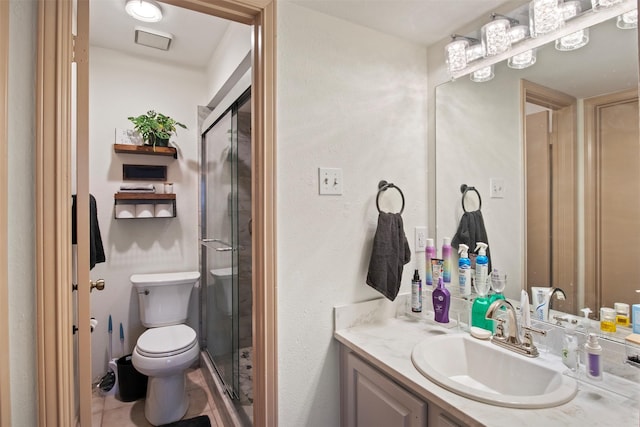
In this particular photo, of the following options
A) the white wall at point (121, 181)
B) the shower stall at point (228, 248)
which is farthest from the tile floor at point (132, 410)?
the white wall at point (121, 181)

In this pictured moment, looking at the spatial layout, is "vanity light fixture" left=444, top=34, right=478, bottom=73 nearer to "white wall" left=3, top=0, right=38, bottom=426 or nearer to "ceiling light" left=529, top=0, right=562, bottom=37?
"ceiling light" left=529, top=0, right=562, bottom=37

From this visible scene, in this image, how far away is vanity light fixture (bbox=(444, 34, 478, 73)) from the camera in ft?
4.80

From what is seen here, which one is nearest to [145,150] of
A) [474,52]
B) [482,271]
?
[474,52]

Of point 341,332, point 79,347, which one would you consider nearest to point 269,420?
point 341,332

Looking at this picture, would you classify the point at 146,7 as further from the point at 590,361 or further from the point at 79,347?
the point at 590,361

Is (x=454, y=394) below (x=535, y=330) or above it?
below

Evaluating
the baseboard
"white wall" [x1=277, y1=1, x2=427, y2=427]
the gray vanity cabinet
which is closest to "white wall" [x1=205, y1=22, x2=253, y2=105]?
"white wall" [x1=277, y1=1, x2=427, y2=427]

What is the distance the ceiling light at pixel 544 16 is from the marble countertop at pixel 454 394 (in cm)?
118

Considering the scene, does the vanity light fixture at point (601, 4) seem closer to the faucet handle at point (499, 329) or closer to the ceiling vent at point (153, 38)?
the faucet handle at point (499, 329)

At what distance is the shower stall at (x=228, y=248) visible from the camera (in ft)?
5.80

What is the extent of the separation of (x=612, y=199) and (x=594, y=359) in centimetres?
50

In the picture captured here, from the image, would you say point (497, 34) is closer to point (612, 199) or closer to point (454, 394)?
point (612, 199)

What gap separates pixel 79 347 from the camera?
1001 millimetres

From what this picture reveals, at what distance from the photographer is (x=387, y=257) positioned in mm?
1439
